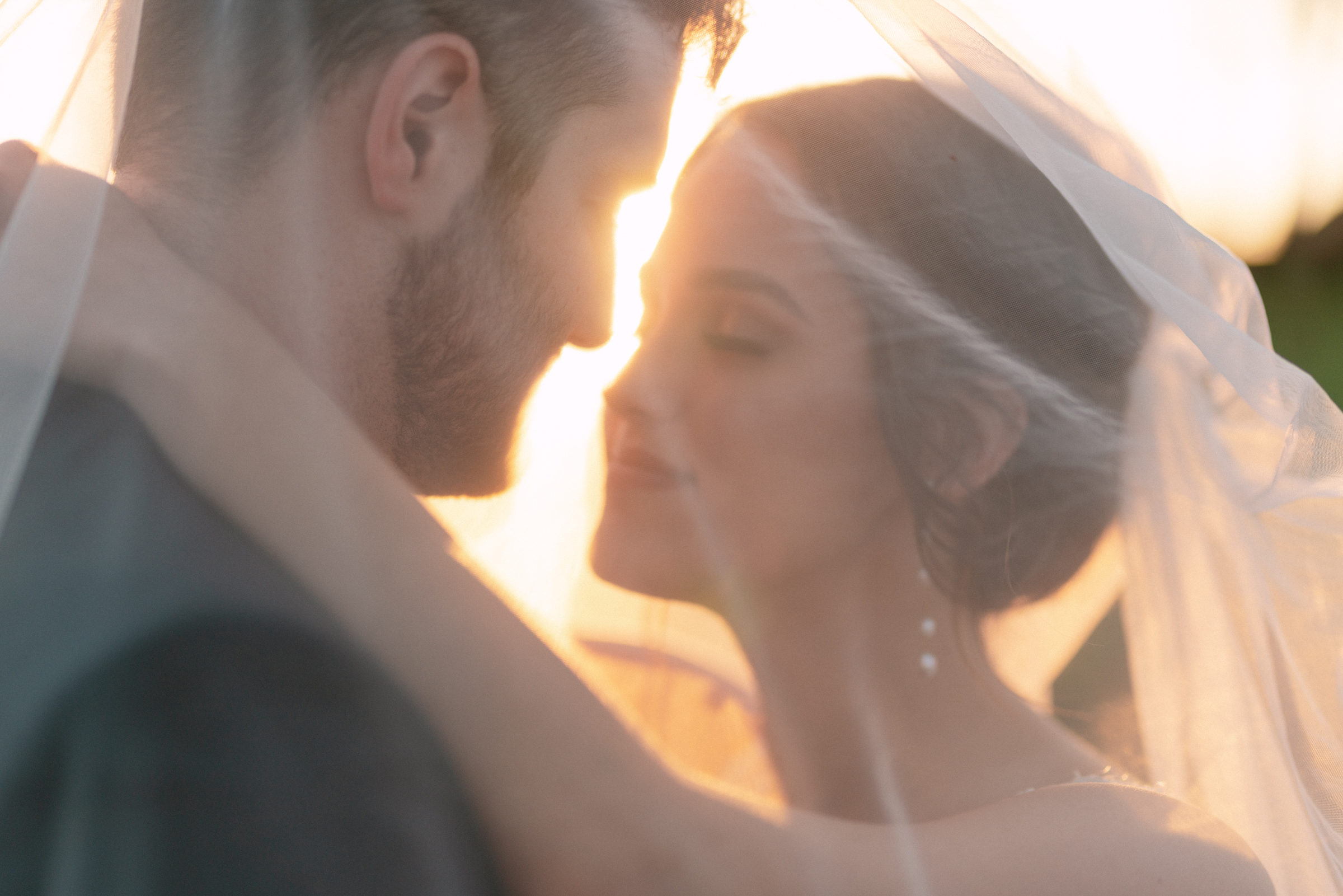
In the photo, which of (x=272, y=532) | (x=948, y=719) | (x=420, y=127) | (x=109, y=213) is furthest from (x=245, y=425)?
(x=948, y=719)

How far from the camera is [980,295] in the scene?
741mm

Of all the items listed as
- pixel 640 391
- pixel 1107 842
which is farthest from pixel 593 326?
pixel 1107 842

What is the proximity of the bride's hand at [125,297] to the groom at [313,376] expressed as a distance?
3 centimetres

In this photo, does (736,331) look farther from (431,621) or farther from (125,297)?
(125,297)

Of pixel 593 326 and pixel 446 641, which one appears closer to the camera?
pixel 446 641

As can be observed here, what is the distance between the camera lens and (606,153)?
2.70 feet

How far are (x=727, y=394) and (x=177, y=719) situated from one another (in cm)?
43

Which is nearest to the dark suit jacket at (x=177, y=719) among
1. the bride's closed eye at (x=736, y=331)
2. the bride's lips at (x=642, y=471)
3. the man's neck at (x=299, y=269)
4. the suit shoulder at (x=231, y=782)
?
the suit shoulder at (x=231, y=782)

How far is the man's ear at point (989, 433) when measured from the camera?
2.45 ft

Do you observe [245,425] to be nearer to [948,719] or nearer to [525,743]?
[525,743]

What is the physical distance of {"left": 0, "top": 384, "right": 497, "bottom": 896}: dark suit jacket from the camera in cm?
48

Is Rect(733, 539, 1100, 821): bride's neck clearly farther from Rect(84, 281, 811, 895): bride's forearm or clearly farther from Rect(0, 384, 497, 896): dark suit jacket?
Rect(0, 384, 497, 896): dark suit jacket

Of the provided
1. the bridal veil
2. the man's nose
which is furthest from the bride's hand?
the man's nose

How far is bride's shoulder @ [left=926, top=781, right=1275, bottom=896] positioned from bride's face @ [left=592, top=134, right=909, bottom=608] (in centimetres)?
25
